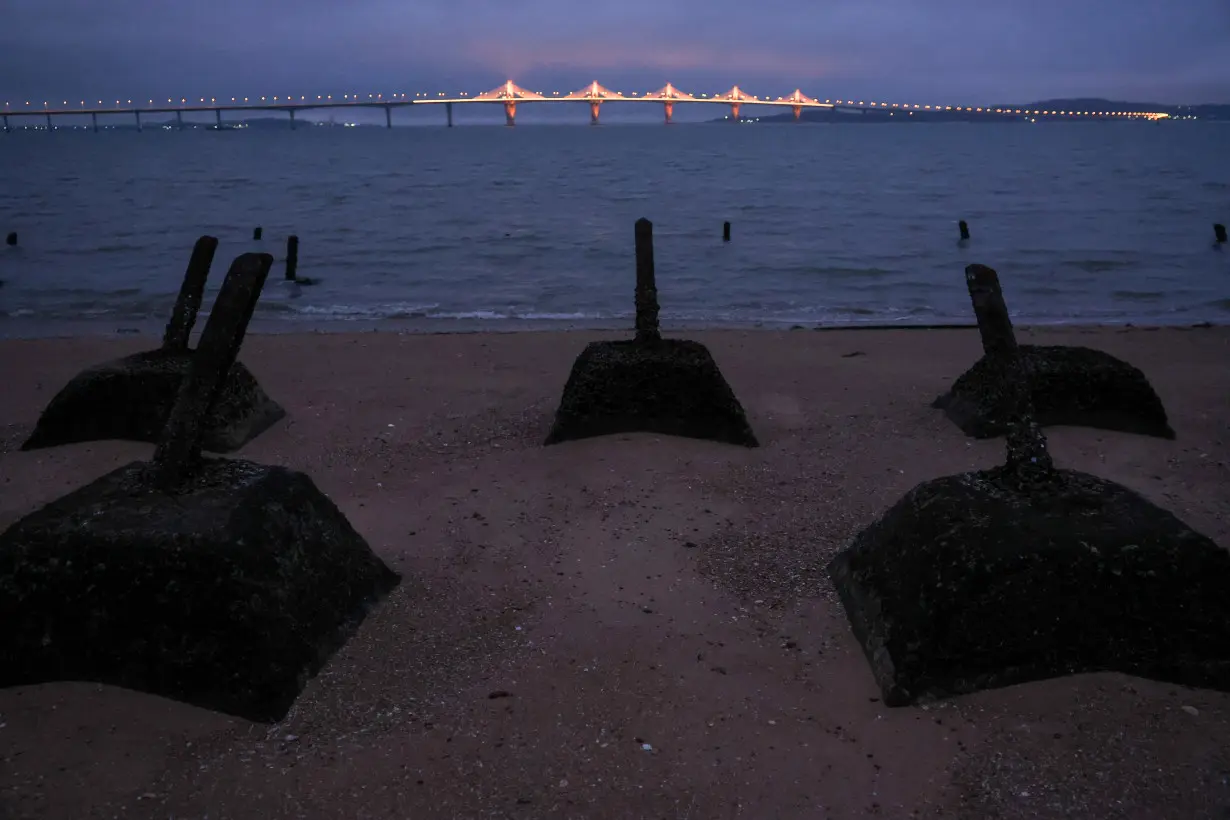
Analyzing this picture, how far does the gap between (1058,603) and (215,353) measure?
336 centimetres

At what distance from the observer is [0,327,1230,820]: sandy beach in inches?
118

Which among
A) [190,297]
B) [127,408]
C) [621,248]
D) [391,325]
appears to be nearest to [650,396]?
[190,297]

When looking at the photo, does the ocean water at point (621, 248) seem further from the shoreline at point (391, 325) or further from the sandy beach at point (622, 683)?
the sandy beach at point (622, 683)

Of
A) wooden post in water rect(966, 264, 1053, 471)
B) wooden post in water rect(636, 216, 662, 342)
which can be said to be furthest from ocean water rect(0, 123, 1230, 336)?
wooden post in water rect(966, 264, 1053, 471)

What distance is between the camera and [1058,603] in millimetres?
3312

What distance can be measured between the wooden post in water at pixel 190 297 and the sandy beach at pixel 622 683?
76 cm

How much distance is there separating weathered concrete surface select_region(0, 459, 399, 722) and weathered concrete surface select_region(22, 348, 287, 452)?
2.80 metres

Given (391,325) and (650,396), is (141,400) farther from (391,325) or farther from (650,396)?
(391,325)

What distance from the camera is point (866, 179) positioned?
55.1 metres

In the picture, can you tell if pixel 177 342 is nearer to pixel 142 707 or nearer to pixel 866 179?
pixel 142 707

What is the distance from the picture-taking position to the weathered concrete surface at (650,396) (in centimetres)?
612

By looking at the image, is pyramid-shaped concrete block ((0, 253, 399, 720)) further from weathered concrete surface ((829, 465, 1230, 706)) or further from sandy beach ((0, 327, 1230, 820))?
weathered concrete surface ((829, 465, 1230, 706))

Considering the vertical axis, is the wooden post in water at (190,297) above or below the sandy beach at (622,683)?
above

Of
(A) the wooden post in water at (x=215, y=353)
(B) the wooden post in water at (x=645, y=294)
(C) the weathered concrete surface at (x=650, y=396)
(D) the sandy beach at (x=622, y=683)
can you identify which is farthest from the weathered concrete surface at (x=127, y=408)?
(B) the wooden post in water at (x=645, y=294)
